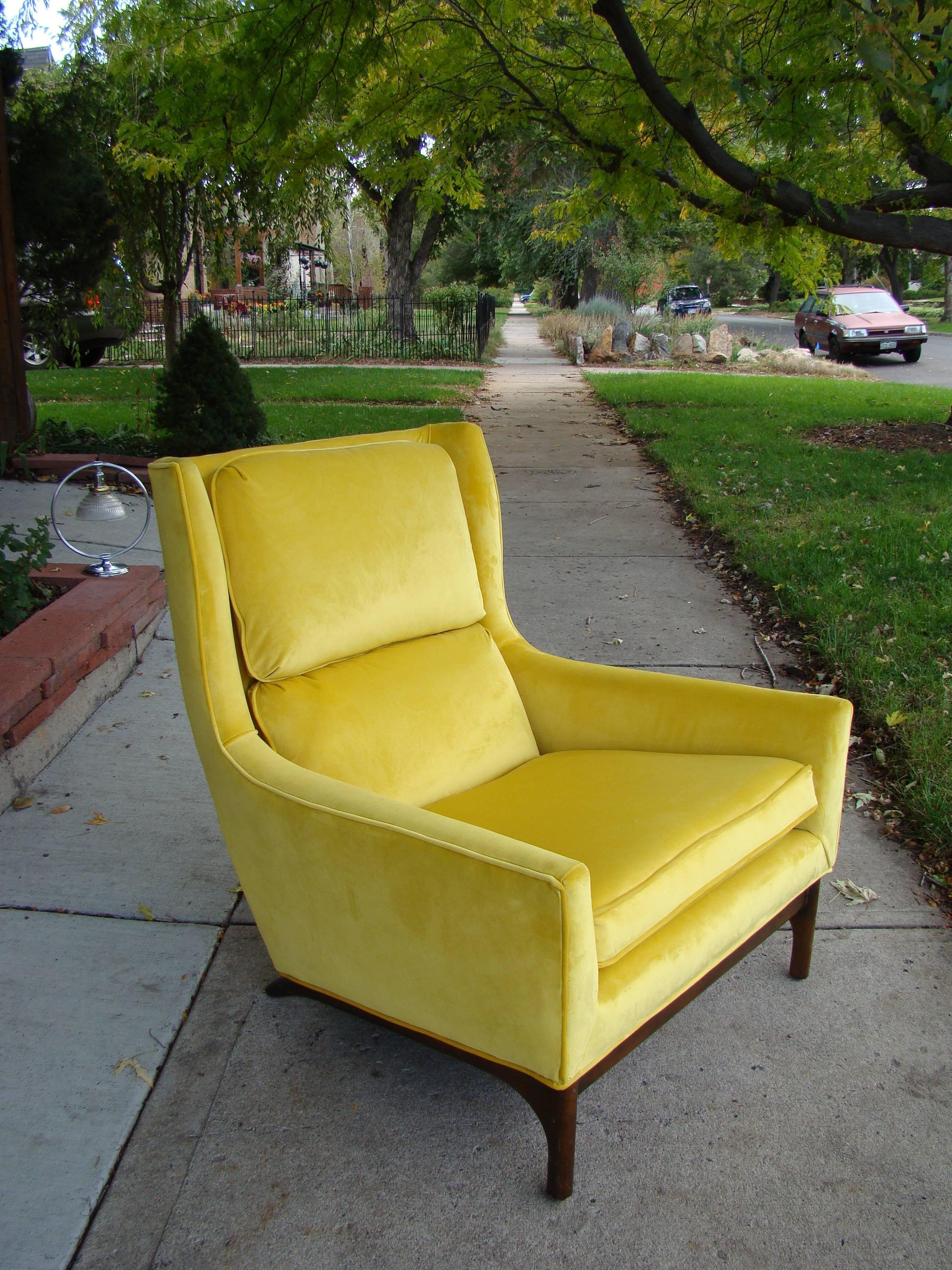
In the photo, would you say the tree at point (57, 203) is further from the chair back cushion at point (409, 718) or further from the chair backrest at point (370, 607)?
the chair back cushion at point (409, 718)

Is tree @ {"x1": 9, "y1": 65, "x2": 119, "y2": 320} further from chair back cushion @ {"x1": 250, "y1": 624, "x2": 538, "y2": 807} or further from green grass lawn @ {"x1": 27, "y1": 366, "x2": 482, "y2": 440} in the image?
chair back cushion @ {"x1": 250, "y1": 624, "x2": 538, "y2": 807}

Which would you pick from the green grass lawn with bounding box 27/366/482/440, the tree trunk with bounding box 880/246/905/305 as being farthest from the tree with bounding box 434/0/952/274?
the tree trunk with bounding box 880/246/905/305

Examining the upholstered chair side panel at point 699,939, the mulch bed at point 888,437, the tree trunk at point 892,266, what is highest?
the tree trunk at point 892,266

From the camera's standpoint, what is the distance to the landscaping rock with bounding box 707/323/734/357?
19.9 m

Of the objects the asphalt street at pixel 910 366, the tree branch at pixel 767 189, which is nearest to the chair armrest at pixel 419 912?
the tree branch at pixel 767 189

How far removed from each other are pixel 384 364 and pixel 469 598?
16.5 m

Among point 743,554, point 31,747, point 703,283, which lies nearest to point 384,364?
point 743,554

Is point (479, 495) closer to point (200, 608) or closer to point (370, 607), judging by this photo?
point (370, 607)

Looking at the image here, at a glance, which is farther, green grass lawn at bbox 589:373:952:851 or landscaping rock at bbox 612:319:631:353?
landscaping rock at bbox 612:319:631:353

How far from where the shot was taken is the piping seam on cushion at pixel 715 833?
1.87 m

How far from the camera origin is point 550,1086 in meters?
1.77

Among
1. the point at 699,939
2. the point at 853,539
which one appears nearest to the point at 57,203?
the point at 853,539

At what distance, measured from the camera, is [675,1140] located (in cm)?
201

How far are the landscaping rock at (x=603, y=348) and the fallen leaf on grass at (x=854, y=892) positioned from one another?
1776 cm
